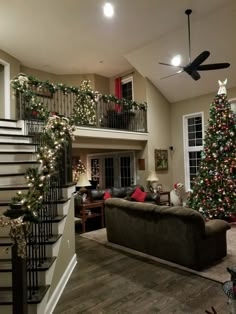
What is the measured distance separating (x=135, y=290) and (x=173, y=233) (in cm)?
109

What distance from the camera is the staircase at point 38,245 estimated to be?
96.2 inches

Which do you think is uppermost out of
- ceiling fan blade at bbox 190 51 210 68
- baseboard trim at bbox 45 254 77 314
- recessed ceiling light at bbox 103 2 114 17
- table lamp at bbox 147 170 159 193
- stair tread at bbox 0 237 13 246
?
recessed ceiling light at bbox 103 2 114 17

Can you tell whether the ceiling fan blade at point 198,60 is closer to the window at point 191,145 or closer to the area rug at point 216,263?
the area rug at point 216,263

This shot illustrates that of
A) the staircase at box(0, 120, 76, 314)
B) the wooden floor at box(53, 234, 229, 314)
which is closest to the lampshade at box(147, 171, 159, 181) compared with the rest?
the wooden floor at box(53, 234, 229, 314)

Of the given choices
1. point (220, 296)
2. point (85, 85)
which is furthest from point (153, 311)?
point (85, 85)

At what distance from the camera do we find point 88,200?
6484mm

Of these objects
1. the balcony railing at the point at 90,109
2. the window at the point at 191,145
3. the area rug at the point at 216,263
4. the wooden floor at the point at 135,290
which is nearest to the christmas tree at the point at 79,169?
the balcony railing at the point at 90,109

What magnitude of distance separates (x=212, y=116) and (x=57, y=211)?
482 centimetres

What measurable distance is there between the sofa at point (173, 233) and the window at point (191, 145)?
4.49 meters

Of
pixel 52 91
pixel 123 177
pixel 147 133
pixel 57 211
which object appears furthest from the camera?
pixel 123 177

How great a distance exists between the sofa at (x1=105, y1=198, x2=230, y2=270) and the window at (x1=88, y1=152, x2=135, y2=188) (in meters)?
4.01

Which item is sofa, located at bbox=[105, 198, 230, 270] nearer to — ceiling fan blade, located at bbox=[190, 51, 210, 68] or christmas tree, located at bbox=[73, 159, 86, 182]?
ceiling fan blade, located at bbox=[190, 51, 210, 68]

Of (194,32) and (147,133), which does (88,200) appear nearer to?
(147,133)

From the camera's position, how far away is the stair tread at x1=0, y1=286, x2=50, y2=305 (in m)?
2.29
